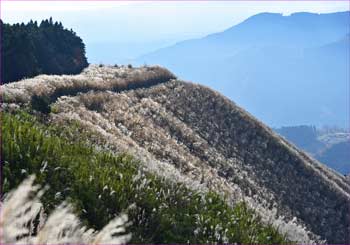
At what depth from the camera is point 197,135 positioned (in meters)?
39.7

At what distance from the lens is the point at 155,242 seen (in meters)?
8.97

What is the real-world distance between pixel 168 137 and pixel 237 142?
9910mm

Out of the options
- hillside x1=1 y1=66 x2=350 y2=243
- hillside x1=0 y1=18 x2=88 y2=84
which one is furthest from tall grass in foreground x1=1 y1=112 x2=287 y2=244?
hillside x1=0 y1=18 x2=88 y2=84

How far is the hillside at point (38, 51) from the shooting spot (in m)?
40.2

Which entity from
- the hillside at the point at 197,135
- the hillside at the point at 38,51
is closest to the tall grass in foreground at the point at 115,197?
the hillside at the point at 197,135

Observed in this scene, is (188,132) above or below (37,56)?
below

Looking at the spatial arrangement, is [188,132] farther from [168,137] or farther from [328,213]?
[328,213]

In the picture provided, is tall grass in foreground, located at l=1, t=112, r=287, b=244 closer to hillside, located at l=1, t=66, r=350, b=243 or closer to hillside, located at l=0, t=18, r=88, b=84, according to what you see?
hillside, located at l=1, t=66, r=350, b=243

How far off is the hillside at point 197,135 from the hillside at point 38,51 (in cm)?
447

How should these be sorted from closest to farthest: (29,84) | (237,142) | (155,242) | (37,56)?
(155,242), (29,84), (237,142), (37,56)

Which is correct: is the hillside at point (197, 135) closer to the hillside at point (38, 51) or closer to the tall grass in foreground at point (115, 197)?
the hillside at point (38, 51)

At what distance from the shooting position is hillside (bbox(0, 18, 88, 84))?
4016 cm

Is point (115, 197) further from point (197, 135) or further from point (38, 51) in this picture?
point (38, 51)

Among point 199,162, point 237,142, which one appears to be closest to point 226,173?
point 199,162
